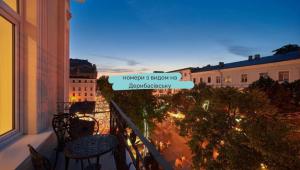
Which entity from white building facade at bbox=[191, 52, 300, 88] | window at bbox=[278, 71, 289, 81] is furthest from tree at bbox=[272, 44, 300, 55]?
window at bbox=[278, 71, 289, 81]

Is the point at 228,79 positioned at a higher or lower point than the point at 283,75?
lower

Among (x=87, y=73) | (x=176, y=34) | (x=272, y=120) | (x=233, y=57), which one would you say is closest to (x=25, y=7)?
(x=272, y=120)

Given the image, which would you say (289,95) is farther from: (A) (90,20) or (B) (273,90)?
(A) (90,20)

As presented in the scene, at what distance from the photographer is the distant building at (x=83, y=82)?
5278 cm

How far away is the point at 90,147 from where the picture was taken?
1983 mm

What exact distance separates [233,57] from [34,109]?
41.6 metres

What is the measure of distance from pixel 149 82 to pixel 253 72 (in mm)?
14866

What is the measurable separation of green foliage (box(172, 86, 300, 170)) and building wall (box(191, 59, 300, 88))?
7506mm

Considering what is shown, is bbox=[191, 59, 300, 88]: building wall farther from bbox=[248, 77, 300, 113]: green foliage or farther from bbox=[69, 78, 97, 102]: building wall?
bbox=[69, 78, 97, 102]: building wall

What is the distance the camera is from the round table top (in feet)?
5.85

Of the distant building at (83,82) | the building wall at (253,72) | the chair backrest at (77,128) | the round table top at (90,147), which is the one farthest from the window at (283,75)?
the distant building at (83,82)

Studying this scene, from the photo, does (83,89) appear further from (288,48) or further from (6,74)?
(6,74)

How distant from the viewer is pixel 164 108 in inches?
647

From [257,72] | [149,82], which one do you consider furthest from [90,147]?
[257,72]
